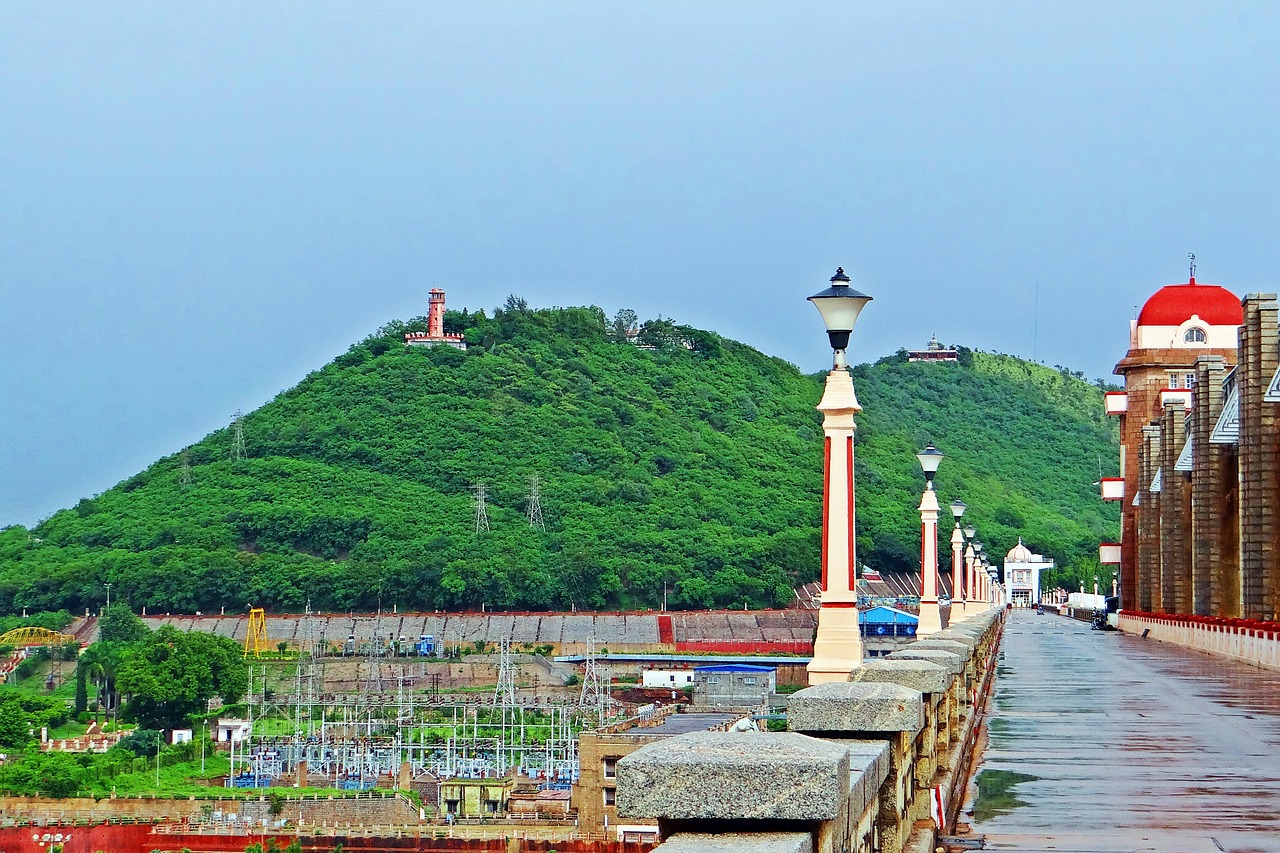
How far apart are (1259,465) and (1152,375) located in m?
32.4

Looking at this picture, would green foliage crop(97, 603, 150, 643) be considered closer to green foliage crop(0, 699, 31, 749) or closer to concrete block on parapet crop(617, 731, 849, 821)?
green foliage crop(0, 699, 31, 749)

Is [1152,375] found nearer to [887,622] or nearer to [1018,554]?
[887,622]

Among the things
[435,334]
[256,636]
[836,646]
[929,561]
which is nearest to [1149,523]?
[929,561]

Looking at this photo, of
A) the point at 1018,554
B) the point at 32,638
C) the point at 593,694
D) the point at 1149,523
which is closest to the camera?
the point at 1149,523

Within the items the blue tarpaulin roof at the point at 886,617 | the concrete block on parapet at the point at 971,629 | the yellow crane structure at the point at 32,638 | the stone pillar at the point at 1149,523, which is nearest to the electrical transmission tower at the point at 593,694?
the blue tarpaulin roof at the point at 886,617

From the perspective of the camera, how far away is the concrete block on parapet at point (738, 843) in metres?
3.43

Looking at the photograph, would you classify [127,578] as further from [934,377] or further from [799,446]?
[934,377]

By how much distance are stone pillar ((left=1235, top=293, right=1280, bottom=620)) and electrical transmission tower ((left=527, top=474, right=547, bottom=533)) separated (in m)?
99.3

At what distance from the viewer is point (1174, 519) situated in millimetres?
46281

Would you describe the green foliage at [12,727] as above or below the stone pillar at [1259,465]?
below

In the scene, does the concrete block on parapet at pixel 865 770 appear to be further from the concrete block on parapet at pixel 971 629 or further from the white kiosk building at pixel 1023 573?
the white kiosk building at pixel 1023 573

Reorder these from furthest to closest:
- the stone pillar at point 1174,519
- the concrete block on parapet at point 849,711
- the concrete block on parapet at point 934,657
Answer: the stone pillar at point 1174,519 → the concrete block on parapet at point 934,657 → the concrete block on parapet at point 849,711

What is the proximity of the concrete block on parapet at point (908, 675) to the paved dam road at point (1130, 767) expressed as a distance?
0.74m

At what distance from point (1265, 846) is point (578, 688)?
84058mm
